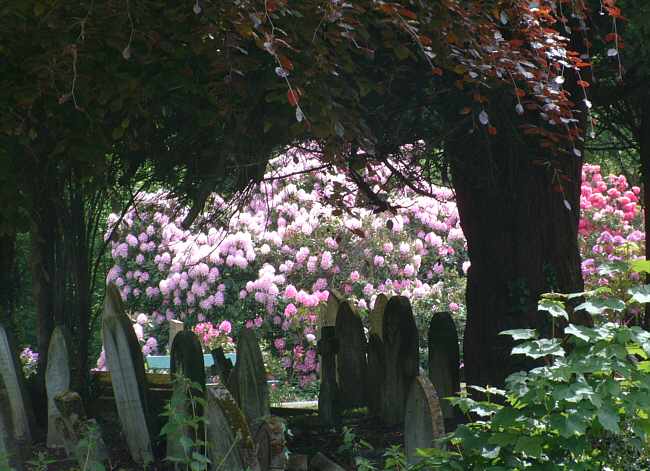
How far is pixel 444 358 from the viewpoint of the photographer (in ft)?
14.5

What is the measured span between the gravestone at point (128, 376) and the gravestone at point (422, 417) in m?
1.07

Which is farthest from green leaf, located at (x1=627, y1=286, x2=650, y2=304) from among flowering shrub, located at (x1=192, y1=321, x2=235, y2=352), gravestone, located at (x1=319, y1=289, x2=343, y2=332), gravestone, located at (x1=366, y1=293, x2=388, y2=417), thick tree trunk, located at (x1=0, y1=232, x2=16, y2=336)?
flowering shrub, located at (x1=192, y1=321, x2=235, y2=352)

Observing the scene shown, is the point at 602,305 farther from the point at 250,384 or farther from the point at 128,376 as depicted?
the point at 128,376

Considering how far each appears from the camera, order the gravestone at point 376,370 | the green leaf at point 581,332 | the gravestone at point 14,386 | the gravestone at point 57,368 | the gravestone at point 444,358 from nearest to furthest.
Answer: the green leaf at point 581,332
the gravestone at point 14,386
the gravestone at point 57,368
the gravestone at point 444,358
the gravestone at point 376,370

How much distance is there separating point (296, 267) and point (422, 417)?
769 centimetres

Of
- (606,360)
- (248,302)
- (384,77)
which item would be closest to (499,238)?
(384,77)

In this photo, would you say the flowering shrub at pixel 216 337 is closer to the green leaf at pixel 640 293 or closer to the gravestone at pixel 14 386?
the gravestone at pixel 14 386

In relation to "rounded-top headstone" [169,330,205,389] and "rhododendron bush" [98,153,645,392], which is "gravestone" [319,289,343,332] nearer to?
"rounded-top headstone" [169,330,205,389]

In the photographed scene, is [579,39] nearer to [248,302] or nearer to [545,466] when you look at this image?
[545,466]

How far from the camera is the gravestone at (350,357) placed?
5133mm

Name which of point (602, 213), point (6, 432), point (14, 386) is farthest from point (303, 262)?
point (6, 432)

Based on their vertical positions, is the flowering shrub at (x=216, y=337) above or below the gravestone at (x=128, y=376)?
above

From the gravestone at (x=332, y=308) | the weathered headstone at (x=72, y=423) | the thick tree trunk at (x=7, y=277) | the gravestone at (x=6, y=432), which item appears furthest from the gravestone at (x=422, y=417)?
the thick tree trunk at (x=7, y=277)

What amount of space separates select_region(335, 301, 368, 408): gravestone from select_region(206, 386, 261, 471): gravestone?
2173mm
